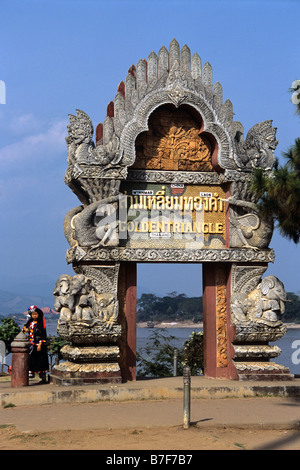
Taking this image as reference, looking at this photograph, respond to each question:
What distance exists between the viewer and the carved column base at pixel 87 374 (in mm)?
13586

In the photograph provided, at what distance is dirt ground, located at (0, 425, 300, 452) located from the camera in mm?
9008

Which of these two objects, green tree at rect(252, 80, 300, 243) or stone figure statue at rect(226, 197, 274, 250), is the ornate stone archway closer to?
stone figure statue at rect(226, 197, 274, 250)

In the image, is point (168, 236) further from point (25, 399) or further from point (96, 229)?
point (25, 399)

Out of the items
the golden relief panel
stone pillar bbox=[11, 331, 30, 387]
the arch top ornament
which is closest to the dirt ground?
stone pillar bbox=[11, 331, 30, 387]

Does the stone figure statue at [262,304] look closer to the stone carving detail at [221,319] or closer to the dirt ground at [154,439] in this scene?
the stone carving detail at [221,319]

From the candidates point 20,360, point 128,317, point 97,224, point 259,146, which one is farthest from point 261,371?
point 20,360

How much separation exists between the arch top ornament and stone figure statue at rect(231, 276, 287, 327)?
8.90 feet

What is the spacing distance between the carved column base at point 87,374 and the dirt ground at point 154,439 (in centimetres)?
326

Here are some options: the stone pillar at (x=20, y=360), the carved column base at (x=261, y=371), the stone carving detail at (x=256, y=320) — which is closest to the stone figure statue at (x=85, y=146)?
the stone carving detail at (x=256, y=320)

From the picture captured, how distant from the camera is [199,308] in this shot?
2224 inches

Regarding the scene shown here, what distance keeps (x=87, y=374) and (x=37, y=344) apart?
1366 mm

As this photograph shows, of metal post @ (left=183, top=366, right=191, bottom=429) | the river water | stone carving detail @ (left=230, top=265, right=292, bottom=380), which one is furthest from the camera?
the river water

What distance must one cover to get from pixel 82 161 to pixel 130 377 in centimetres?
480
